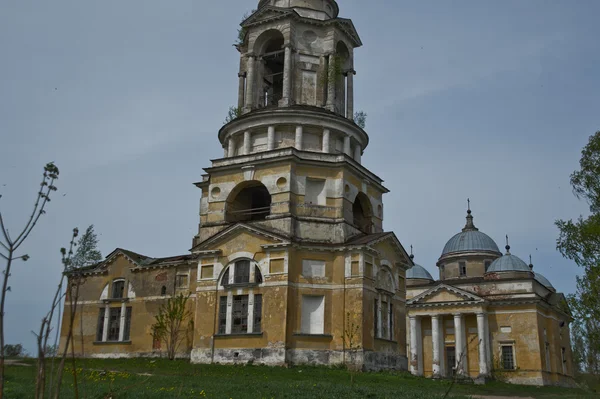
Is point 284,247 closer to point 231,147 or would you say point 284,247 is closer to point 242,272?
point 242,272

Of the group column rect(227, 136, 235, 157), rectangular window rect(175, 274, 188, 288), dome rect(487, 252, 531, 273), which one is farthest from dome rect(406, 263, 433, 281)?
rectangular window rect(175, 274, 188, 288)

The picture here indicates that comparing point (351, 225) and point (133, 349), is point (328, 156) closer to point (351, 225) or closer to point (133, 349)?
point (351, 225)

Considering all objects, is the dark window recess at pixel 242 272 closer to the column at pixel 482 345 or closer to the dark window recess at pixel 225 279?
the dark window recess at pixel 225 279

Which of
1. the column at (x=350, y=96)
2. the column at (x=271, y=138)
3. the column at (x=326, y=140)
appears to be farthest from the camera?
the column at (x=350, y=96)

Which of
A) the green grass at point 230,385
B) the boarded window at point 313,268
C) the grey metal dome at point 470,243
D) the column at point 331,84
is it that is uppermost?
the column at point 331,84

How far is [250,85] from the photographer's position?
36.1 m

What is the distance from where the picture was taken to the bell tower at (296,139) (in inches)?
1246

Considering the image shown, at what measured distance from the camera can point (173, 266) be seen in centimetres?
3475

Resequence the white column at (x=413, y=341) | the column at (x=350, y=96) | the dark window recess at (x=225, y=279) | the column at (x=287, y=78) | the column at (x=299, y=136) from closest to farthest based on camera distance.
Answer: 1. the dark window recess at (x=225, y=279)
2. the column at (x=299, y=136)
3. the column at (x=287, y=78)
4. the column at (x=350, y=96)
5. the white column at (x=413, y=341)

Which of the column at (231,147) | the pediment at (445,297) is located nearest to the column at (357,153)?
the column at (231,147)

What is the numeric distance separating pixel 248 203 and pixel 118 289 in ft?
31.0

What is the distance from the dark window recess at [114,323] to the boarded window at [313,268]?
12.5 m

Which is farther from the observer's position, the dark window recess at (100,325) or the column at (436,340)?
the column at (436,340)

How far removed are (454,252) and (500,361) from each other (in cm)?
1487
